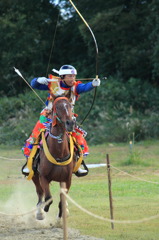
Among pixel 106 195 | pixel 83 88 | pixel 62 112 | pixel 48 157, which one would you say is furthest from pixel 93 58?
pixel 62 112

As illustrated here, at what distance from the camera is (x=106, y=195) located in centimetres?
1367

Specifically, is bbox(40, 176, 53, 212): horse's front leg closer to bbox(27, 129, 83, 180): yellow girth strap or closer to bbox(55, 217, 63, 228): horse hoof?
bbox(27, 129, 83, 180): yellow girth strap

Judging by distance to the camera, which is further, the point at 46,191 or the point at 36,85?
the point at 36,85

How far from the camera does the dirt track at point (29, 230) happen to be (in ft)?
30.0

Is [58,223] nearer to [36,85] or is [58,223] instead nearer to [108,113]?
[36,85]

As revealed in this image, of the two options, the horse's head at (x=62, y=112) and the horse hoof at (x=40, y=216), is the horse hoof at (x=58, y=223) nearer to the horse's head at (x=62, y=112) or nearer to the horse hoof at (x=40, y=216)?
the horse hoof at (x=40, y=216)

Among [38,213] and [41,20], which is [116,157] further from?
[41,20]

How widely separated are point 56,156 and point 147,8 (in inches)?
838

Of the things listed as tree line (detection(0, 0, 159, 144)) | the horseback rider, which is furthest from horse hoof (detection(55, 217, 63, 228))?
tree line (detection(0, 0, 159, 144))

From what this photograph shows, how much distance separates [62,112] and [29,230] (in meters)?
Answer: 2.20

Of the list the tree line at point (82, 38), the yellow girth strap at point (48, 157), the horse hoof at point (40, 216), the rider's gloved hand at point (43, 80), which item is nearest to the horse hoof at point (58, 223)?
the horse hoof at point (40, 216)

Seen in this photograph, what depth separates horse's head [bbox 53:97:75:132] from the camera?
8.79 metres

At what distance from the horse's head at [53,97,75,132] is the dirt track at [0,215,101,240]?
1.67 metres

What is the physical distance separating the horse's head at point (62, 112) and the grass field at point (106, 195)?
5.24 feet
